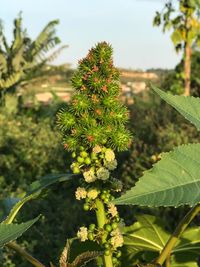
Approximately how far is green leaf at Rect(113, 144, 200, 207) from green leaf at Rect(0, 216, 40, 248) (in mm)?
189

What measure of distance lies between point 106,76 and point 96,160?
0.21m

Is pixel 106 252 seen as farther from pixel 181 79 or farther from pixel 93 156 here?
pixel 181 79

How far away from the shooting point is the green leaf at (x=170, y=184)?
996 millimetres

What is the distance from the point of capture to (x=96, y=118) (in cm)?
136

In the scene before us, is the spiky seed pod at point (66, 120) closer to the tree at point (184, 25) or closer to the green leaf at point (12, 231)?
the green leaf at point (12, 231)

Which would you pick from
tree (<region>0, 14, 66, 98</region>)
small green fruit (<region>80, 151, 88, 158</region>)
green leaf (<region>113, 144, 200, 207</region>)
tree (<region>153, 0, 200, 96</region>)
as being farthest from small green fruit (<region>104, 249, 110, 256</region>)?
tree (<region>0, 14, 66, 98</region>)

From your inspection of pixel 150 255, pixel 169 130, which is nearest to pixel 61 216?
pixel 169 130

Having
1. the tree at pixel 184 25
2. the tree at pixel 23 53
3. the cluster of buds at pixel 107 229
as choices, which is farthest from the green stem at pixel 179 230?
the tree at pixel 23 53

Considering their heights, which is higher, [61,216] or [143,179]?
[143,179]

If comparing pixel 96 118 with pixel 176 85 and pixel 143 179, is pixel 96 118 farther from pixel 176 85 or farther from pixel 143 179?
pixel 176 85

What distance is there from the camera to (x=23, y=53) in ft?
56.7

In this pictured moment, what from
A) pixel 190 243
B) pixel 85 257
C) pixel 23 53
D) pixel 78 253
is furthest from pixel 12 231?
pixel 23 53

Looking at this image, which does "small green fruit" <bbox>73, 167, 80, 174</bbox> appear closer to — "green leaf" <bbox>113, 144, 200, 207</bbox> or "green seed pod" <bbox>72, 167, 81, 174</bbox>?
"green seed pod" <bbox>72, 167, 81, 174</bbox>

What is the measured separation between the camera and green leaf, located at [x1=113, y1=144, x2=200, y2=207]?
3.27ft
